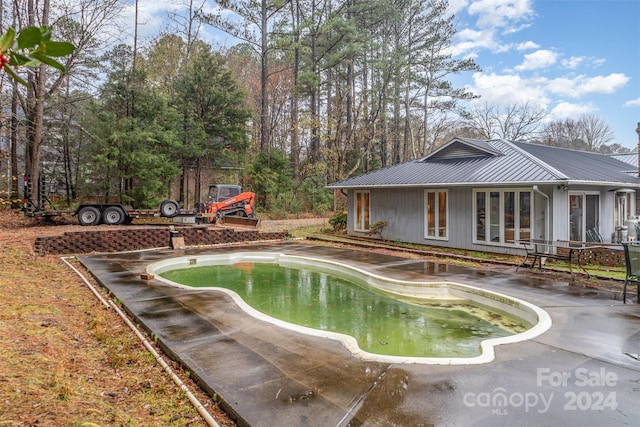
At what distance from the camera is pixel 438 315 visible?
254 inches

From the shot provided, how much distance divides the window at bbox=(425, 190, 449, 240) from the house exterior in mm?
32

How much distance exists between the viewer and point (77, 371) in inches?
143

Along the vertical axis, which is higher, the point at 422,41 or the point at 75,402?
the point at 422,41

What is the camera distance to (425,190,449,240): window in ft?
40.1

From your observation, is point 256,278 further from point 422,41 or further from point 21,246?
point 422,41

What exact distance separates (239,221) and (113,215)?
4987 millimetres

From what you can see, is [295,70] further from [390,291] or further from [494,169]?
[390,291]

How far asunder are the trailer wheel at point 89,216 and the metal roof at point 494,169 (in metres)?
9.61

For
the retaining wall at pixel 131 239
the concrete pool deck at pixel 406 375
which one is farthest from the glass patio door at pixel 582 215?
the retaining wall at pixel 131 239

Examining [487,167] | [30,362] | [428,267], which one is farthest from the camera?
[487,167]

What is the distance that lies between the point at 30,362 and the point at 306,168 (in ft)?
72.1

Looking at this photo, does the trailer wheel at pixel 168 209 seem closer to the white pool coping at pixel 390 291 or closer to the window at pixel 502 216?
the white pool coping at pixel 390 291

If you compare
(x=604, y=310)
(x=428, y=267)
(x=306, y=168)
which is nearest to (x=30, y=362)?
(x=604, y=310)

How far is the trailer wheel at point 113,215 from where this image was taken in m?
15.4
